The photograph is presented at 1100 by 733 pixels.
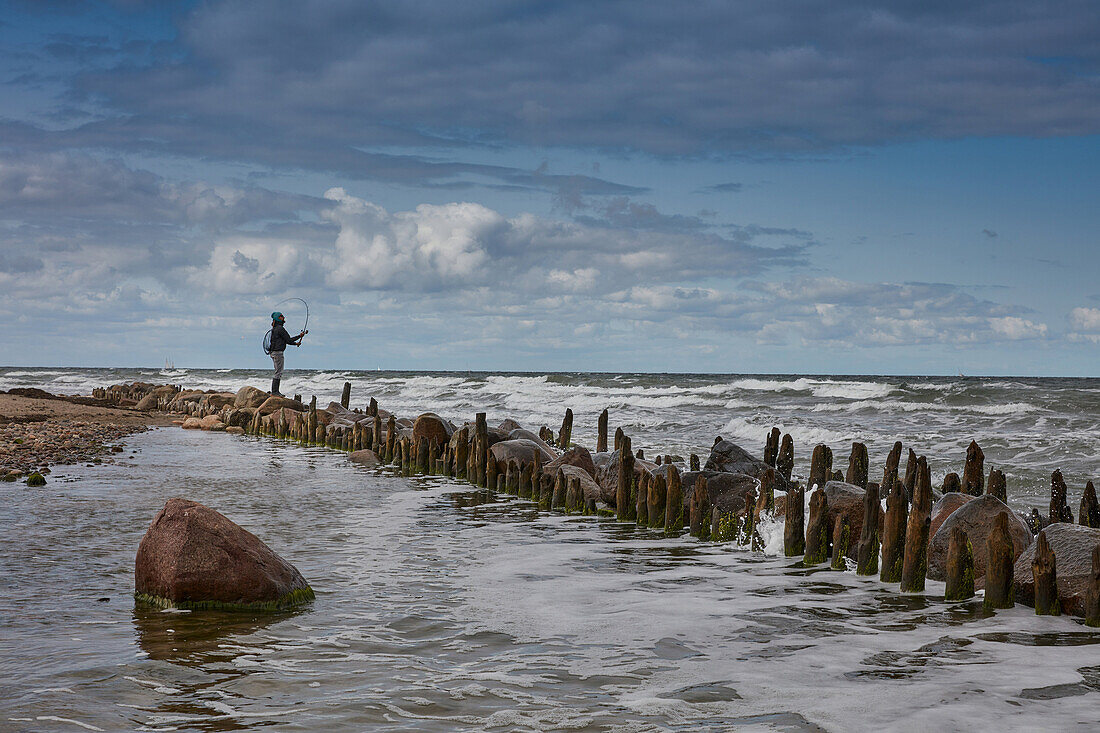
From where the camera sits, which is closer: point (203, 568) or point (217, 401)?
point (203, 568)

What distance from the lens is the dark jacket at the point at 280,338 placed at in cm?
2677

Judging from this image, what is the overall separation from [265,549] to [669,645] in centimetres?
342

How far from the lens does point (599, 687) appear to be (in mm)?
5430

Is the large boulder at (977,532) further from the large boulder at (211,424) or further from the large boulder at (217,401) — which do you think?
the large boulder at (217,401)

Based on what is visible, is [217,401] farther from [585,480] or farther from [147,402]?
[585,480]

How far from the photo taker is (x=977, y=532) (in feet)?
27.8

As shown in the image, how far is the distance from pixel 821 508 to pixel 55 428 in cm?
2293

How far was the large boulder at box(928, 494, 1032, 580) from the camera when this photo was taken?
329 inches

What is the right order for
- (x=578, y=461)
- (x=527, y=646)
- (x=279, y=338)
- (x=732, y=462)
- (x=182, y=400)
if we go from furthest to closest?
(x=182, y=400), (x=279, y=338), (x=578, y=461), (x=732, y=462), (x=527, y=646)

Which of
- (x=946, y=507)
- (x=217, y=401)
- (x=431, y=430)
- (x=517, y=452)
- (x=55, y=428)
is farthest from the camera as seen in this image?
(x=217, y=401)

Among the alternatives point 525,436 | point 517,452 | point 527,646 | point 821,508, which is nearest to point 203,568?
point 527,646

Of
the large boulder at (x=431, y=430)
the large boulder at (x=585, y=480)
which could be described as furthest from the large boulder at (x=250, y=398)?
the large boulder at (x=585, y=480)

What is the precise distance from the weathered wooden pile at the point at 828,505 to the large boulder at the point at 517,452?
0.03m

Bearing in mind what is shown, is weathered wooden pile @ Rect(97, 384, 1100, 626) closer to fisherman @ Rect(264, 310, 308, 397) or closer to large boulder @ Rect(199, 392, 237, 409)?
fisherman @ Rect(264, 310, 308, 397)
